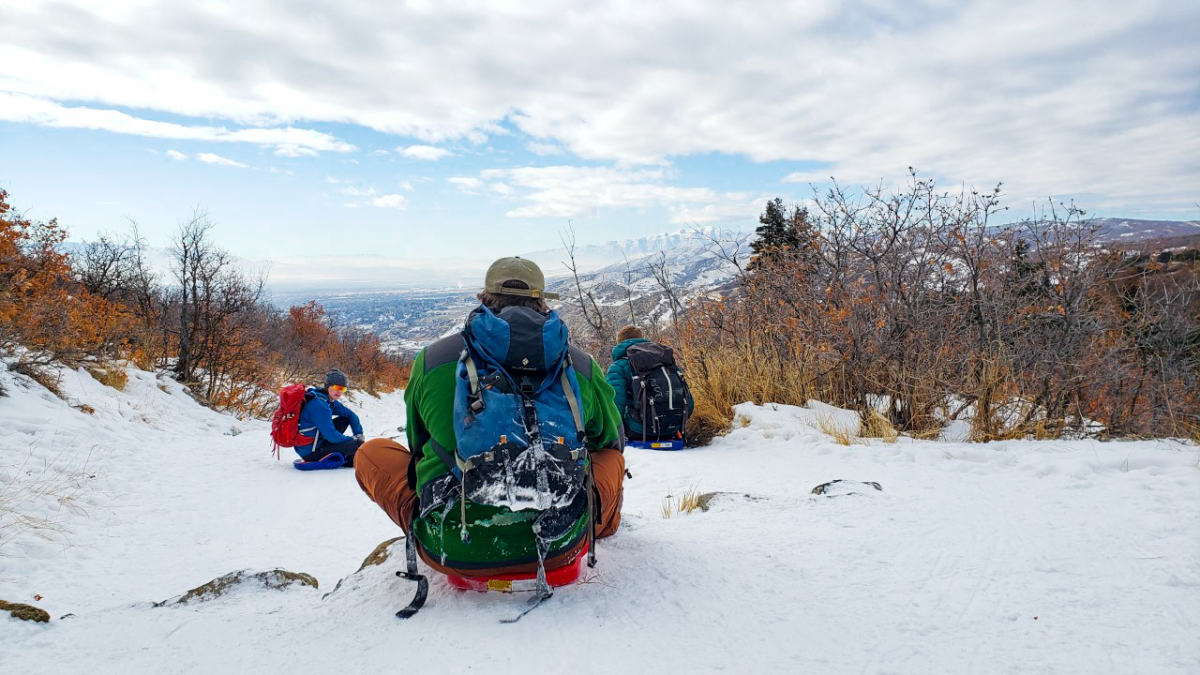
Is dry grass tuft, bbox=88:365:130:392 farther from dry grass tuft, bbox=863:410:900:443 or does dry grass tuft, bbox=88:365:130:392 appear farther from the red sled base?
dry grass tuft, bbox=863:410:900:443

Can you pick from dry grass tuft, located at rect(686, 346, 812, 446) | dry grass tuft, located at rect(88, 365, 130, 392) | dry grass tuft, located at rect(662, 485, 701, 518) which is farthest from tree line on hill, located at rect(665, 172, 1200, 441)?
dry grass tuft, located at rect(88, 365, 130, 392)

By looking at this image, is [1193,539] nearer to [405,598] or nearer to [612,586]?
[612,586]

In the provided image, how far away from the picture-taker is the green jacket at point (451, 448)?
2098mm

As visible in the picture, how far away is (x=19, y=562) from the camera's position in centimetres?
311

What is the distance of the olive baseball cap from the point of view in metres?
2.48

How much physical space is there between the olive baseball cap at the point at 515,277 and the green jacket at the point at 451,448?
1.04 ft

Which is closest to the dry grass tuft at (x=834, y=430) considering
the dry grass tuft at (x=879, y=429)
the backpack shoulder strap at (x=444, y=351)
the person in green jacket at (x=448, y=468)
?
the dry grass tuft at (x=879, y=429)

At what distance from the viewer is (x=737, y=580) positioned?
228 cm

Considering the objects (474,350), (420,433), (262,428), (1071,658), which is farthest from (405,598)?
(262,428)

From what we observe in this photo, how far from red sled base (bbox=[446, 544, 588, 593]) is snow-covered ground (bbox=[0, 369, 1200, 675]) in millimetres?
43

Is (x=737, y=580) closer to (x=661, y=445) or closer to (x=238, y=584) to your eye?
(x=238, y=584)

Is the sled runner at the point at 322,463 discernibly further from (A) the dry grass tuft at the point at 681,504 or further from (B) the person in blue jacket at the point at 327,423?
(A) the dry grass tuft at the point at 681,504

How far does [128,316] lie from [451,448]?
12081 mm

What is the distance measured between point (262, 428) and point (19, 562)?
24.5 feet
